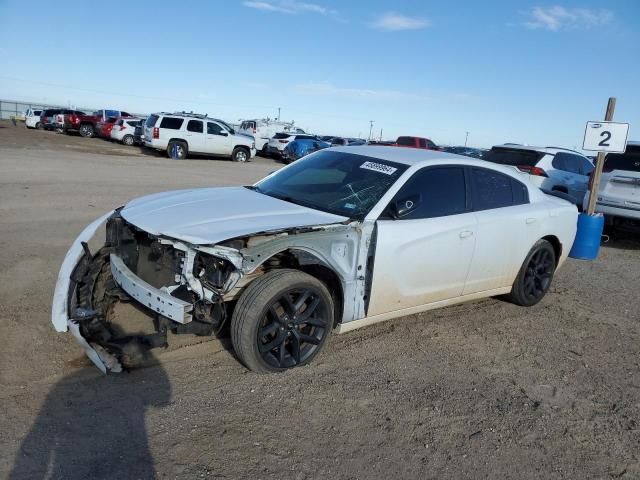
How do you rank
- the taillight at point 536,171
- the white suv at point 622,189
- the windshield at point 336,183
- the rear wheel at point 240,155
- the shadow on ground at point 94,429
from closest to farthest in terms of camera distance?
the shadow on ground at point 94,429, the windshield at point 336,183, the white suv at point 622,189, the taillight at point 536,171, the rear wheel at point 240,155

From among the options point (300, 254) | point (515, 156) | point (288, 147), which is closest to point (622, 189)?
point (515, 156)

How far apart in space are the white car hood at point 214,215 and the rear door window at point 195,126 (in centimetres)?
1896

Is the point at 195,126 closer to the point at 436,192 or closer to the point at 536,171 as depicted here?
the point at 536,171

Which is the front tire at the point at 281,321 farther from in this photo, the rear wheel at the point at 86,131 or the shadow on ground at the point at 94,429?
the rear wheel at the point at 86,131

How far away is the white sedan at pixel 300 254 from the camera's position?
3.51 m

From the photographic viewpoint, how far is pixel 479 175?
5039 mm

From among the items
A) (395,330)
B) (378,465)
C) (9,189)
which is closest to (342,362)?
(395,330)

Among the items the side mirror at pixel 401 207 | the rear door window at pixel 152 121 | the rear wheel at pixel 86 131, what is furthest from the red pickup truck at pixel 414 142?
the side mirror at pixel 401 207

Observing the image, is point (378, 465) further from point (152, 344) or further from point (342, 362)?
point (152, 344)

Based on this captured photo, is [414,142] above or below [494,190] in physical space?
above

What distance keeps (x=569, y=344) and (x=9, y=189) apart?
33.0 ft

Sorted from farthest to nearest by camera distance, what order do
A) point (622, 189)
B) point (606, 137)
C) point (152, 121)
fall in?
1. point (152, 121)
2. point (622, 189)
3. point (606, 137)

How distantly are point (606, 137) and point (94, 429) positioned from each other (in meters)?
7.58

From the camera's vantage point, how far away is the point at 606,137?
7.58m
